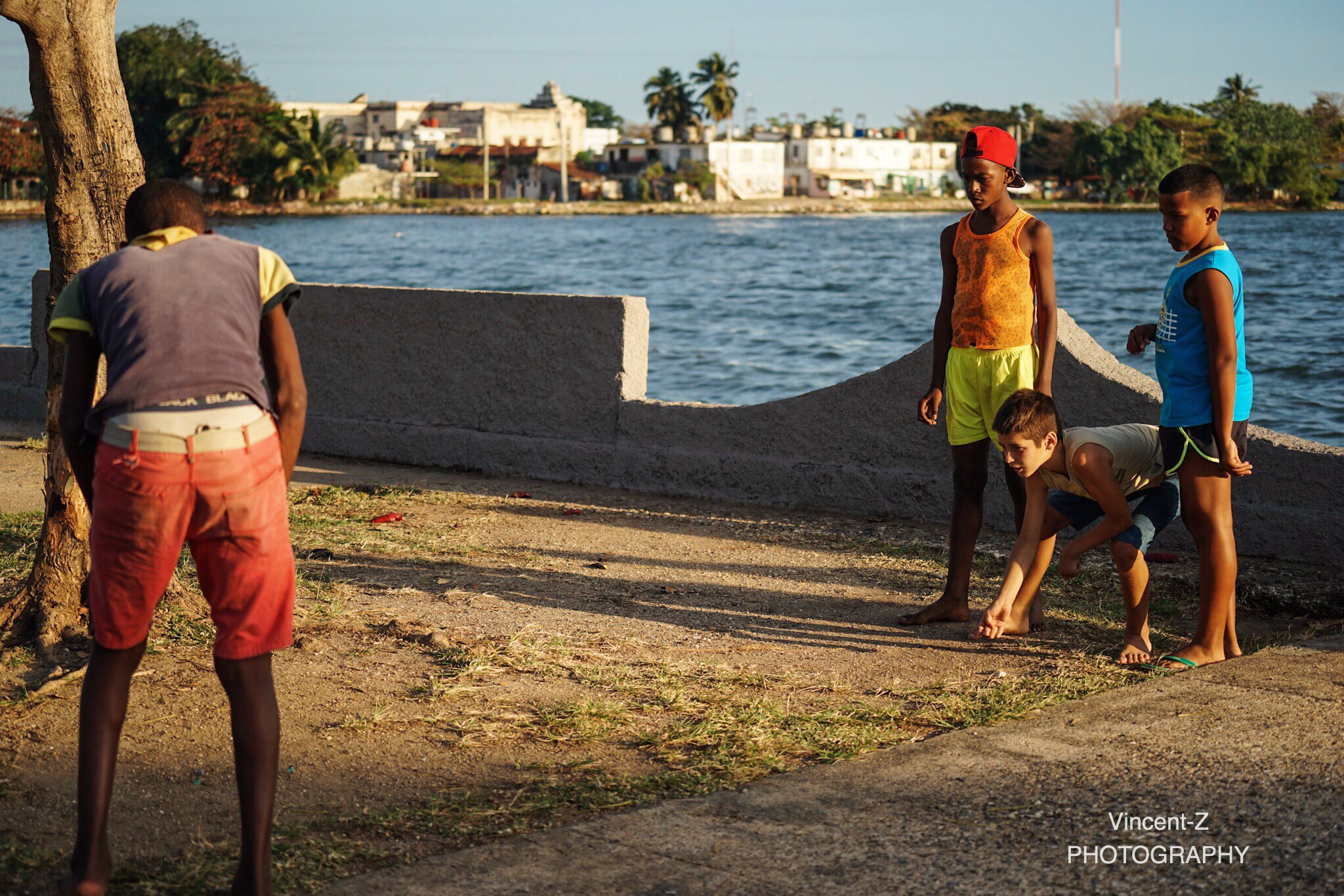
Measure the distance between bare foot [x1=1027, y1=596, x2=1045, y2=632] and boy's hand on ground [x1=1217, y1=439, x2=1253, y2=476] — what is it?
987 millimetres

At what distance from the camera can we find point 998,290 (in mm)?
5141

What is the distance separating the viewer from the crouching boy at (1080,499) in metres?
4.76

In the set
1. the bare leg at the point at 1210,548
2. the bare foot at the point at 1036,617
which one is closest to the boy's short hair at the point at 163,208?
the bare leg at the point at 1210,548

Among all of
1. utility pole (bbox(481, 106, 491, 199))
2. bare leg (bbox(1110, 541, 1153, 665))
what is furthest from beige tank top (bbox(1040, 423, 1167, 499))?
utility pole (bbox(481, 106, 491, 199))

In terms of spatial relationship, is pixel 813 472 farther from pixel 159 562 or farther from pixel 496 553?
pixel 159 562

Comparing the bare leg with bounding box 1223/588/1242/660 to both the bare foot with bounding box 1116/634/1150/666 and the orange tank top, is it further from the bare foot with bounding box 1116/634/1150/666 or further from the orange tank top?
the orange tank top

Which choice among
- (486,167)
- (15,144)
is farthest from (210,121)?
(486,167)

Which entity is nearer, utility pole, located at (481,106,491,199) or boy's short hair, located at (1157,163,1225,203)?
boy's short hair, located at (1157,163,1225,203)

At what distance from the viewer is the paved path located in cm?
301

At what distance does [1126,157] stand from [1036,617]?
127 m

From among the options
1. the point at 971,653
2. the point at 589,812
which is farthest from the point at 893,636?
the point at 589,812

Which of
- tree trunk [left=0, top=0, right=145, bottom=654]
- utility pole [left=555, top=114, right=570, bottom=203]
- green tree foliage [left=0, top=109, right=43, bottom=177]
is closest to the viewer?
tree trunk [left=0, top=0, right=145, bottom=654]

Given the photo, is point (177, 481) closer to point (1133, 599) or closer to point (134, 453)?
point (134, 453)

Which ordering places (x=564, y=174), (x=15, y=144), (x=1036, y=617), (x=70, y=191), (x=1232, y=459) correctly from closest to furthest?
(x=1232, y=459)
(x=70, y=191)
(x=1036, y=617)
(x=15, y=144)
(x=564, y=174)
